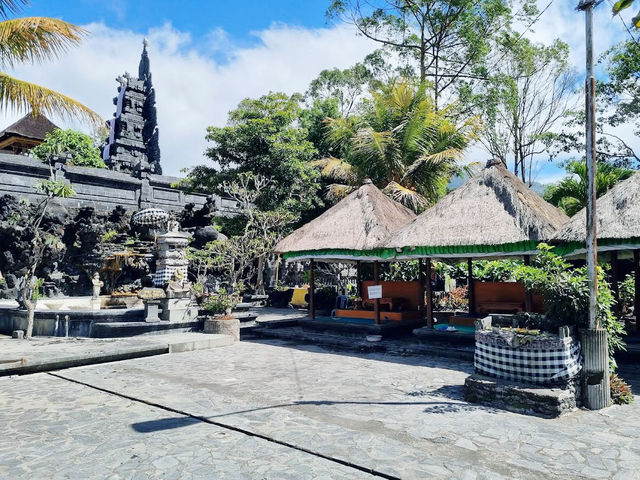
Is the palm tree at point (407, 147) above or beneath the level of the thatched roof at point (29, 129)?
beneath

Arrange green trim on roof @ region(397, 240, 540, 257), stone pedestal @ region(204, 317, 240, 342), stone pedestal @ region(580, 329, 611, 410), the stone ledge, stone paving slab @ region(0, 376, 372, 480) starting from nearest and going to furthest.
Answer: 1. stone paving slab @ region(0, 376, 372, 480)
2. the stone ledge
3. stone pedestal @ region(580, 329, 611, 410)
4. green trim on roof @ region(397, 240, 540, 257)
5. stone pedestal @ region(204, 317, 240, 342)

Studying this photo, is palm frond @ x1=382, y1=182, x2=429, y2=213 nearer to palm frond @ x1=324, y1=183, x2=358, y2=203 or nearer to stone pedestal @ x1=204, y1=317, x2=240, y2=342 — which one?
palm frond @ x1=324, y1=183, x2=358, y2=203

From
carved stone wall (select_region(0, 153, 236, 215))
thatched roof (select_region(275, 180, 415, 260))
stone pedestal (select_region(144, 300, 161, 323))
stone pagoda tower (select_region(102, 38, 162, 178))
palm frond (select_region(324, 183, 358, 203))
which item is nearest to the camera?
thatched roof (select_region(275, 180, 415, 260))

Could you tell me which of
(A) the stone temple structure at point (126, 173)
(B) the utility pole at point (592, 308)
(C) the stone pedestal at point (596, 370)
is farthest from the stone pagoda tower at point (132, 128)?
(C) the stone pedestal at point (596, 370)

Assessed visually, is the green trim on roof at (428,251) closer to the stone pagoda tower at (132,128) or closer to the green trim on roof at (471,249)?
the green trim on roof at (471,249)

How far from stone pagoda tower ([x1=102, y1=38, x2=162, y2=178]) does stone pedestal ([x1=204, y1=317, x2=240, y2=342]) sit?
21.5m

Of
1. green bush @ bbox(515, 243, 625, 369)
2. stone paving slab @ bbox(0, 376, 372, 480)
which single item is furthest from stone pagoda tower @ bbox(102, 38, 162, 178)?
green bush @ bbox(515, 243, 625, 369)

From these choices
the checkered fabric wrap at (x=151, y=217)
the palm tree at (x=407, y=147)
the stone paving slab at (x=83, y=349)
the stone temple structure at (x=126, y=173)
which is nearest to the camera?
the stone paving slab at (x=83, y=349)

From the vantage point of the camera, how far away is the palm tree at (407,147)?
17578mm

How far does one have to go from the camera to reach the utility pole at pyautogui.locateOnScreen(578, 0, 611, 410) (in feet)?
19.7

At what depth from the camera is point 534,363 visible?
6.16 m

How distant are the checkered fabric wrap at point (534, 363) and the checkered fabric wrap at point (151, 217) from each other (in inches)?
835

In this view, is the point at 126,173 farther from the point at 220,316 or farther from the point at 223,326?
the point at 223,326

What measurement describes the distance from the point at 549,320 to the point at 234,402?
451 cm
